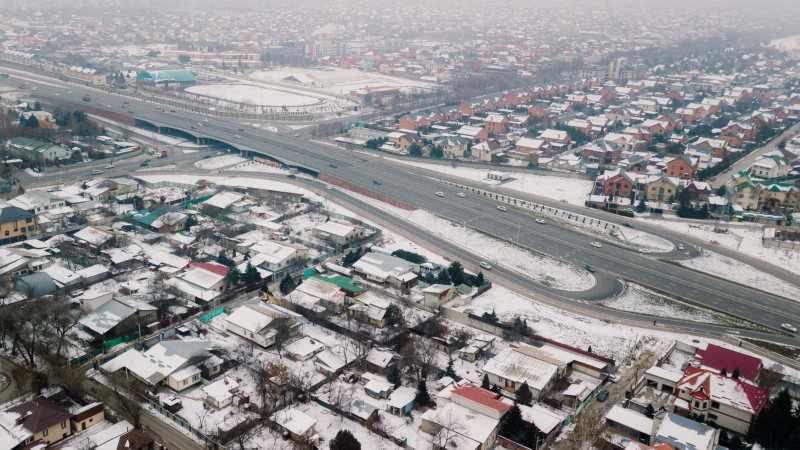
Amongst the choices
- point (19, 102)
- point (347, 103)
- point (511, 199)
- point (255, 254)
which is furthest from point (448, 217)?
point (19, 102)

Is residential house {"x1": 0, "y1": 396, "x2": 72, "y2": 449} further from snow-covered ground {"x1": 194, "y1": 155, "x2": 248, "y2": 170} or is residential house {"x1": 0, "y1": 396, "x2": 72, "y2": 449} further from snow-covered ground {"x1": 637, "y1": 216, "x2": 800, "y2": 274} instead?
snow-covered ground {"x1": 637, "y1": 216, "x2": 800, "y2": 274}

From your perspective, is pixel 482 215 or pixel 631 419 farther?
pixel 482 215

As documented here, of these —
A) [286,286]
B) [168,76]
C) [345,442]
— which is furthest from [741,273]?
[168,76]

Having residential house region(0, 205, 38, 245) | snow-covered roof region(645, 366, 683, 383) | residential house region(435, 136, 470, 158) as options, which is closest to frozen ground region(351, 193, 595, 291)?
snow-covered roof region(645, 366, 683, 383)

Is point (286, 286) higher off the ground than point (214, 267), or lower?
lower

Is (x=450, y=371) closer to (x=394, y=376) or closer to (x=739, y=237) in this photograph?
(x=394, y=376)
